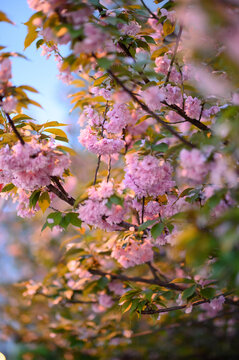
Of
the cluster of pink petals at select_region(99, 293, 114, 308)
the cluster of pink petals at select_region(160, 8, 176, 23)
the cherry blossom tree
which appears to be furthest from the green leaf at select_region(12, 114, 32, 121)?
the cluster of pink petals at select_region(99, 293, 114, 308)

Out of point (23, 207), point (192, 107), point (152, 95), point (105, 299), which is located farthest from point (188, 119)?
point (105, 299)

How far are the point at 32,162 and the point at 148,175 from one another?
1.59ft

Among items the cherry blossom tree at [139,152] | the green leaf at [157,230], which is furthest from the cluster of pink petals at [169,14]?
the green leaf at [157,230]

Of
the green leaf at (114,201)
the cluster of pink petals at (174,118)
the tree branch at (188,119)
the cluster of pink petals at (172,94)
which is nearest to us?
the green leaf at (114,201)

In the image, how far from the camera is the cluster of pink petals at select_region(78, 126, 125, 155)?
1.56 meters

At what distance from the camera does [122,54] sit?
5.36 ft

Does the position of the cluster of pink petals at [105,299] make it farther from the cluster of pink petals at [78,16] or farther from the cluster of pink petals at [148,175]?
the cluster of pink petals at [78,16]

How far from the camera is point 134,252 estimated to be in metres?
1.77

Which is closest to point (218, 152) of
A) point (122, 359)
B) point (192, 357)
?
point (192, 357)

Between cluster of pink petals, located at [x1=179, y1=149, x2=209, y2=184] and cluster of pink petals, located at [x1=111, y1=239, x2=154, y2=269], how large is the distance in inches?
32.3

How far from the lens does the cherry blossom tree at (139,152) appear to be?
89cm

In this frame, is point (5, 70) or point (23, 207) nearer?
point (5, 70)

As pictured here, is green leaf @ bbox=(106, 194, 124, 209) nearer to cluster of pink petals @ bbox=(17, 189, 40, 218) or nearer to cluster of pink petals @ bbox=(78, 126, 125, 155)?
cluster of pink petals @ bbox=(78, 126, 125, 155)

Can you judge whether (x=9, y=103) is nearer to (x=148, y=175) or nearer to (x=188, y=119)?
(x=148, y=175)
